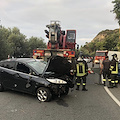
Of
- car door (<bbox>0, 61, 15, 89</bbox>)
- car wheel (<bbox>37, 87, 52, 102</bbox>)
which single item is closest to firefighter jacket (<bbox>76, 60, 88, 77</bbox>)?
car wheel (<bbox>37, 87, 52, 102</bbox>)

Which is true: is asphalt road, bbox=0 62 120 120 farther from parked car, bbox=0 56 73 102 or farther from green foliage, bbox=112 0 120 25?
green foliage, bbox=112 0 120 25

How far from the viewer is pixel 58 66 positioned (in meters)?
5.42

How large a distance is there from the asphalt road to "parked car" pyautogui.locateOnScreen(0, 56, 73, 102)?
0.31 m

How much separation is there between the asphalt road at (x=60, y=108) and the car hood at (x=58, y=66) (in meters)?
1.02

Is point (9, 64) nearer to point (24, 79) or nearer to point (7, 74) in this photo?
point (7, 74)

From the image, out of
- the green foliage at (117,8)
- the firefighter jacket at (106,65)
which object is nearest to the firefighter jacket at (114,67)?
the firefighter jacket at (106,65)

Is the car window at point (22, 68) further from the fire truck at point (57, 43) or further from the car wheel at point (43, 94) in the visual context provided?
the fire truck at point (57, 43)

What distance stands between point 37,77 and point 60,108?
1324mm

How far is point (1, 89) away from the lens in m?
5.86

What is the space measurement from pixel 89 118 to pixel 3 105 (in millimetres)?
2627

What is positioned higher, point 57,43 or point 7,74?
point 57,43

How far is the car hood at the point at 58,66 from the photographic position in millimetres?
5035

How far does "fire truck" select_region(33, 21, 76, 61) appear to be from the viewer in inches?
372

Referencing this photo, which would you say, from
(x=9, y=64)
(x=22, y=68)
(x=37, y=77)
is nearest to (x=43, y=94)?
(x=37, y=77)
